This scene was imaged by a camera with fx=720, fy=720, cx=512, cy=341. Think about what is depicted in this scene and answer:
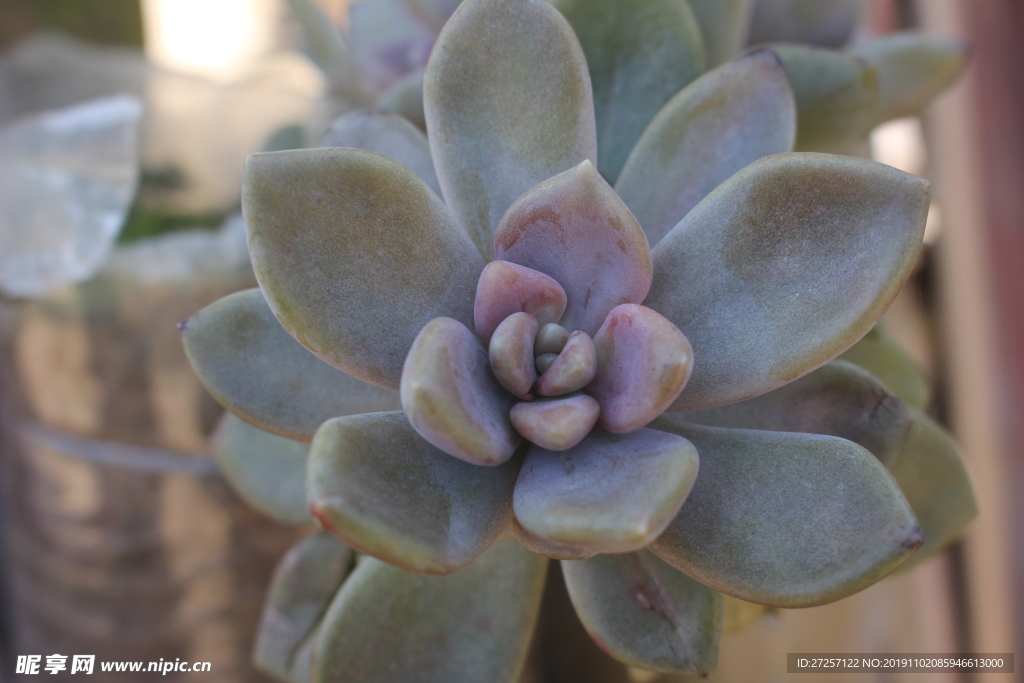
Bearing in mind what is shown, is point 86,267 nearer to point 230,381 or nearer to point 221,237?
point 221,237

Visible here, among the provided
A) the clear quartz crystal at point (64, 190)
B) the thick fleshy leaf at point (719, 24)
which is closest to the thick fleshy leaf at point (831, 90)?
the thick fleshy leaf at point (719, 24)

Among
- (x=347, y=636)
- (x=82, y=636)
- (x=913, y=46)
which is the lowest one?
(x=82, y=636)

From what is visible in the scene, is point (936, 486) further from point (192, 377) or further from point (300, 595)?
point (192, 377)

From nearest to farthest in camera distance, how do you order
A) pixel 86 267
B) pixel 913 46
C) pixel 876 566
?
pixel 876 566
pixel 913 46
pixel 86 267

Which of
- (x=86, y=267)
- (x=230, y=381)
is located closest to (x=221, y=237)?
(x=86, y=267)

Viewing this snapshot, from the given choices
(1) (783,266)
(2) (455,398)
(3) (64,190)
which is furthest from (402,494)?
(3) (64,190)

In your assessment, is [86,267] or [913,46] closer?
[913,46]
